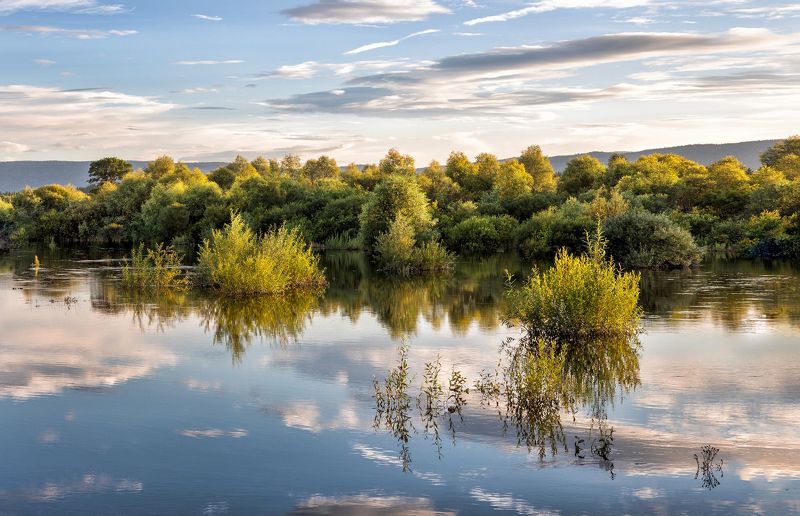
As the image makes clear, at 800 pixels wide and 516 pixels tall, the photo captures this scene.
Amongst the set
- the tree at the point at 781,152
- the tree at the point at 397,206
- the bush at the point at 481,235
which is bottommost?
the bush at the point at 481,235

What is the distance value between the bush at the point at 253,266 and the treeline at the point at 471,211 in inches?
225

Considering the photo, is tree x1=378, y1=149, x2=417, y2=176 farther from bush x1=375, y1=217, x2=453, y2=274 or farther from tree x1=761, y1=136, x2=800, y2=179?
bush x1=375, y1=217, x2=453, y2=274

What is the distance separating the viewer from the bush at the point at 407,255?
37.9 m

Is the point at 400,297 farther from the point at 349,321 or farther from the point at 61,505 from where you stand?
the point at 61,505

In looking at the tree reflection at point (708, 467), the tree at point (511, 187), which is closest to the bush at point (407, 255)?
the tree at point (511, 187)

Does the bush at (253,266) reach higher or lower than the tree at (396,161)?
lower

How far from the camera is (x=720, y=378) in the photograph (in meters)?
14.7

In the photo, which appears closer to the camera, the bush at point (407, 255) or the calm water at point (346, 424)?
the calm water at point (346, 424)

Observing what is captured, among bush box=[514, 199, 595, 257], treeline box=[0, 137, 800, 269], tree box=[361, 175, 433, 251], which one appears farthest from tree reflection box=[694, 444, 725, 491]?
tree box=[361, 175, 433, 251]

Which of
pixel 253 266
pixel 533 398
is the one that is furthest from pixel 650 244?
pixel 533 398

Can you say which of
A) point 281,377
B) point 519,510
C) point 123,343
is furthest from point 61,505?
point 123,343

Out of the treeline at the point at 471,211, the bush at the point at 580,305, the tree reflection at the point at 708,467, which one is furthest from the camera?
the treeline at the point at 471,211

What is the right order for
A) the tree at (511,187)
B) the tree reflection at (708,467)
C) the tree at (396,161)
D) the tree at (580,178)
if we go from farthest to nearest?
the tree at (396,161) < the tree at (580,178) < the tree at (511,187) < the tree reflection at (708,467)

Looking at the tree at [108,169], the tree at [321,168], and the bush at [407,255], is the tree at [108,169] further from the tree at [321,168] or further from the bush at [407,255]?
the bush at [407,255]
